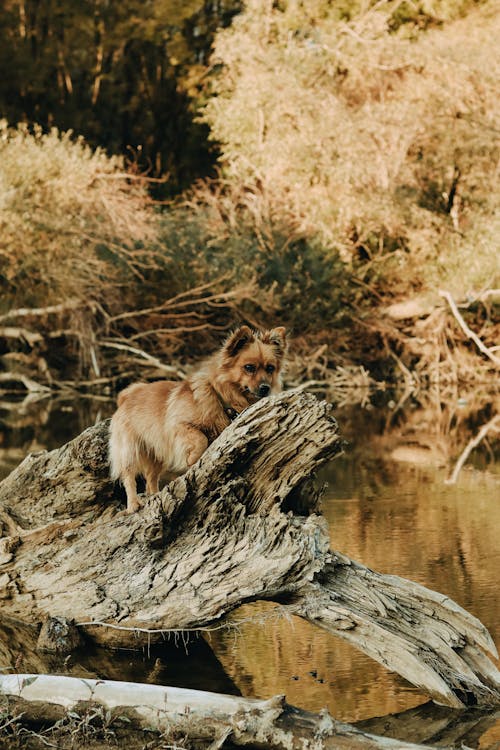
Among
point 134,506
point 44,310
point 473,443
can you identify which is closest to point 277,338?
point 134,506

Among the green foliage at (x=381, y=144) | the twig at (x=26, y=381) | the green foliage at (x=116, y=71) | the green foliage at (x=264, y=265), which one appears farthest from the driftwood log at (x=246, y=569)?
the green foliage at (x=116, y=71)

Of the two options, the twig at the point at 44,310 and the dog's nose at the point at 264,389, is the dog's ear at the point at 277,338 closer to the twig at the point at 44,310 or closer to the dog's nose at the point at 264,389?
the dog's nose at the point at 264,389

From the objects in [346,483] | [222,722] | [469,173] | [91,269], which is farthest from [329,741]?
[469,173]

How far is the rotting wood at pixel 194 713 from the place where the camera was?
184 inches

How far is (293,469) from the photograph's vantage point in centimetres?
628

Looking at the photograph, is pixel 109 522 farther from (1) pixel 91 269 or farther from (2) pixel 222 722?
(1) pixel 91 269

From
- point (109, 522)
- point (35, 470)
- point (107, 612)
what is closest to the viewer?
point (107, 612)

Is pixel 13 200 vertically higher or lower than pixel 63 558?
lower

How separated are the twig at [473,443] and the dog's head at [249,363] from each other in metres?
6.48

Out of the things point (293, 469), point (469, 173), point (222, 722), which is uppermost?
point (293, 469)

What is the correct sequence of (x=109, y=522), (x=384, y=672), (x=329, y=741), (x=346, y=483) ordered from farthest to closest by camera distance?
(x=346, y=483) < (x=109, y=522) < (x=384, y=672) < (x=329, y=741)

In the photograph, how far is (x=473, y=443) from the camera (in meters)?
16.6

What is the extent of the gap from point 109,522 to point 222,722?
91.4 inches

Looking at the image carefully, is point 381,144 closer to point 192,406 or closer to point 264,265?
point 264,265
